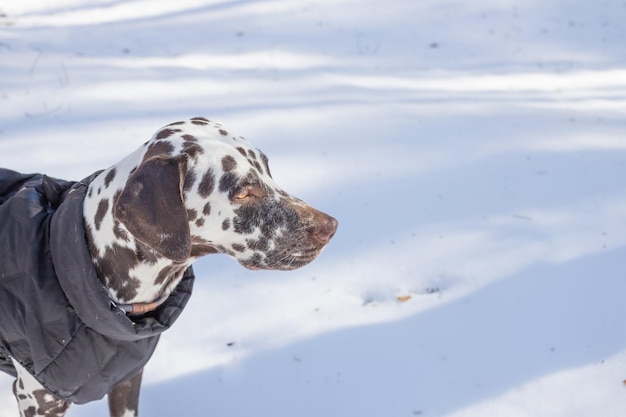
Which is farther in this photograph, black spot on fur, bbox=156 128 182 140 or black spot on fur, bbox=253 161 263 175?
black spot on fur, bbox=253 161 263 175

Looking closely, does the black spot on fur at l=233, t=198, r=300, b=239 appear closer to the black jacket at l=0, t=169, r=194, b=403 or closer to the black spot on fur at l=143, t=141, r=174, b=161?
the black spot on fur at l=143, t=141, r=174, b=161

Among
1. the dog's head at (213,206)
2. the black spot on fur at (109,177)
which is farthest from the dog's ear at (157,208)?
the black spot on fur at (109,177)

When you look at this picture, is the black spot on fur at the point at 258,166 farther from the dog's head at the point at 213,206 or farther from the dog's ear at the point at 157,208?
the dog's ear at the point at 157,208

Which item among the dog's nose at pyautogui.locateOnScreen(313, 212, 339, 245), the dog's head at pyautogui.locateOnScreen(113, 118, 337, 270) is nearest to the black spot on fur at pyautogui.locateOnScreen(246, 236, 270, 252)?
the dog's head at pyautogui.locateOnScreen(113, 118, 337, 270)

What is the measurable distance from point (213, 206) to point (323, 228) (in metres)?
0.47

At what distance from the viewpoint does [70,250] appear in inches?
111

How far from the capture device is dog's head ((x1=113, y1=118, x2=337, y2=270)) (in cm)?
266

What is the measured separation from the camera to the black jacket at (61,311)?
2809 mm

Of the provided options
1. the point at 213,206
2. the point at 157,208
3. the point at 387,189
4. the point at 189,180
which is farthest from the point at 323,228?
the point at 387,189

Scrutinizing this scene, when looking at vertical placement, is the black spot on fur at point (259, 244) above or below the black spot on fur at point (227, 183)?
below

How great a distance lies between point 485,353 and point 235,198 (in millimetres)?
1901

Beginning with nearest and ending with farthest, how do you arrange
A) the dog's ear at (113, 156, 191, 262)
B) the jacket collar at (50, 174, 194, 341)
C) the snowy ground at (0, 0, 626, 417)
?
the dog's ear at (113, 156, 191, 262), the jacket collar at (50, 174, 194, 341), the snowy ground at (0, 0, 626, 417)

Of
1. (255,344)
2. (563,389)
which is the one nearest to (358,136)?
(255,344)

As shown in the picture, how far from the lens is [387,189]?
18.1 ft
